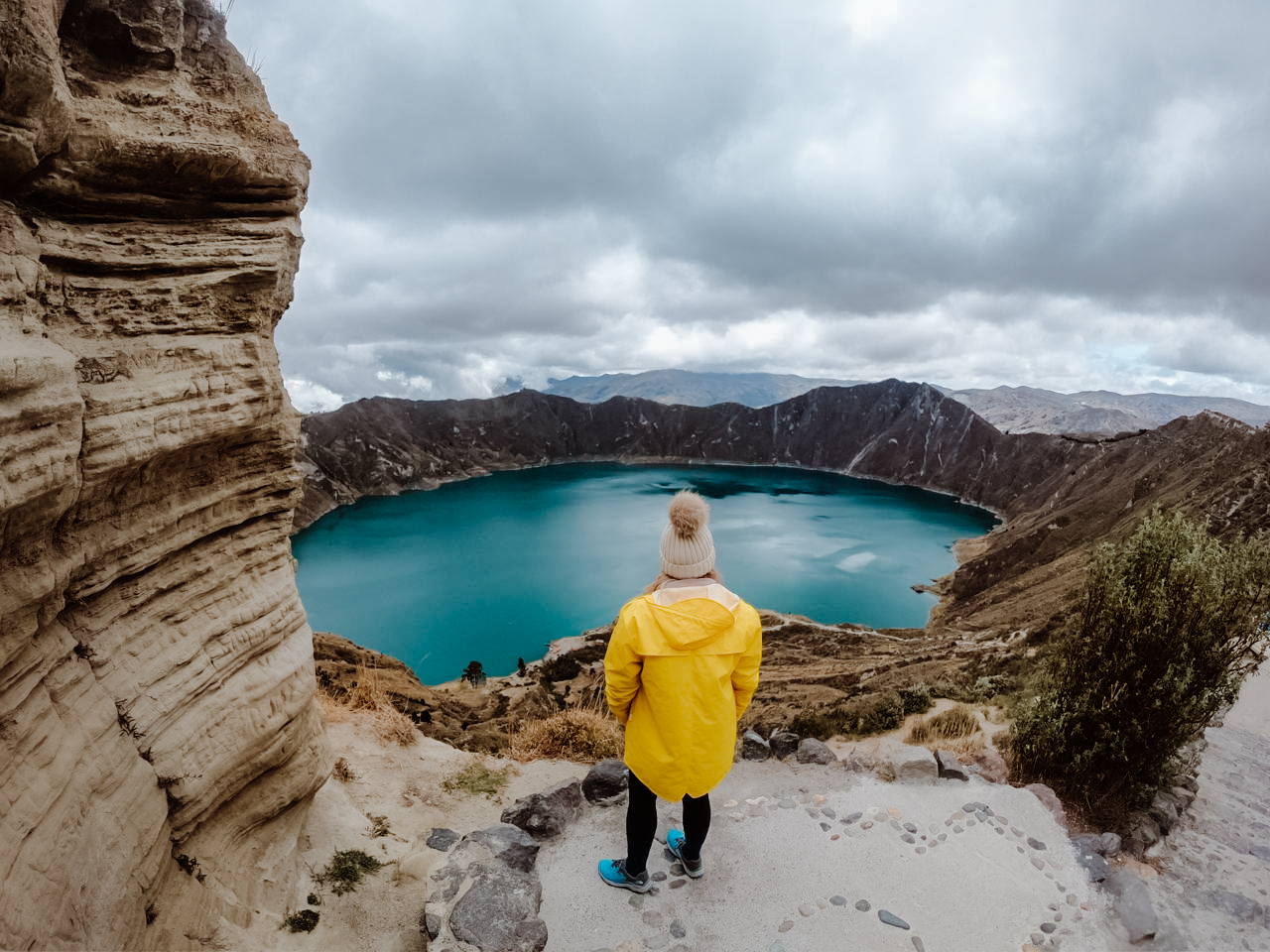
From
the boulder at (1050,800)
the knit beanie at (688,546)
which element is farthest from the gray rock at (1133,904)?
the knit beanie at (688,546)

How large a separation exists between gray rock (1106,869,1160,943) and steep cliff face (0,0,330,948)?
5.88 metres

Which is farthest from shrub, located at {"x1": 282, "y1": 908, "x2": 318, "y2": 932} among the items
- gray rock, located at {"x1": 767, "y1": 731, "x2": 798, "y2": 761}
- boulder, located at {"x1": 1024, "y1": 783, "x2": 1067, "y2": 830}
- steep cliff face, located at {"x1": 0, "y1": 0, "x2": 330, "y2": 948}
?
boulder, located at {"x1": 1024, "y1": 783, "x2": 1067, "y2": 830}

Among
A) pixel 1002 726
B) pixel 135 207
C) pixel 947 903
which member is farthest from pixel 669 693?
pixel 1002 726

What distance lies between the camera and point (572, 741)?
320 inches

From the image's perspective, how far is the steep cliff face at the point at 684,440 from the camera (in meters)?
84.1

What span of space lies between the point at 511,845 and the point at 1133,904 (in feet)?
14.3

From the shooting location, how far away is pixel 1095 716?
5879 mm

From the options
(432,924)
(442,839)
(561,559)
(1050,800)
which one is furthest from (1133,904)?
(561,559)

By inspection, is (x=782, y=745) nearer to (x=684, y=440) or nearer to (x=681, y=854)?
(x=681, y=854)

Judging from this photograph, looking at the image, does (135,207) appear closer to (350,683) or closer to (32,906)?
(32,906)

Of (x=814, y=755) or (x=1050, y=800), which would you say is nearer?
(x=1050, y=800)

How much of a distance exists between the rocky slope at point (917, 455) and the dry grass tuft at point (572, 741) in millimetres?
8285

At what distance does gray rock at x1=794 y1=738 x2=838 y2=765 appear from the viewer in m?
6.38

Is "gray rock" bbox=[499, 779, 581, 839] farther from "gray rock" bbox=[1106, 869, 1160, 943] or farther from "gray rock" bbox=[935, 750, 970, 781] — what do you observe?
"gray rock" bbox=[1106, 869, 1160, 943]
